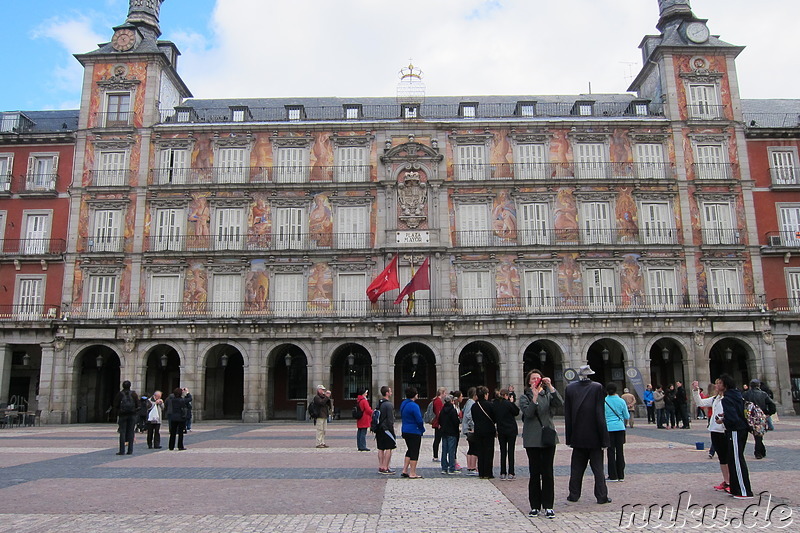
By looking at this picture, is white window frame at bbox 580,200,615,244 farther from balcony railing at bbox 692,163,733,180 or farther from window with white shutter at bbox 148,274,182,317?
window with white shutter at bbox 148,274,182,317

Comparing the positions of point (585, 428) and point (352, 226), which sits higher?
point (352, 226)

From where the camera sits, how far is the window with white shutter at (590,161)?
3650 centimetres

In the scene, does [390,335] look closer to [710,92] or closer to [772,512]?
[710,92]

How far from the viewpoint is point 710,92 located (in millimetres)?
37438

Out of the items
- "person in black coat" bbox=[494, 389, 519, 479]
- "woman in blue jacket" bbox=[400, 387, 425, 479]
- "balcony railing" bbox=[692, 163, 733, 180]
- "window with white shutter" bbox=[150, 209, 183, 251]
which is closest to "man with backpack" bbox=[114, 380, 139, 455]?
"woman in blue jacket" bbox=[400, 387, 425, 479]

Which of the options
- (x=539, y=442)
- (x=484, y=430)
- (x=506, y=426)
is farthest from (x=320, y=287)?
(x=539, y=442)

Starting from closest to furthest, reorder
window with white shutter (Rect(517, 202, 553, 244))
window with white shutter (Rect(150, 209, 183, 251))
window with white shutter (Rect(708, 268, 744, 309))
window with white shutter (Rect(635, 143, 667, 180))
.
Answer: window with white shutter (Rect(708, 268, 744, 309)), window with white shutter (Rect(517, 202, 553, 244)), window with white shutter (Rect(150, 209, 183, 251)), window with white shutter (Rect(635, 143, 667, 180))

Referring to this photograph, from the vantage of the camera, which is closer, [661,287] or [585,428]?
[585,428]

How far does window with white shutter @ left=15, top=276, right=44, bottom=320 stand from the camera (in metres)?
35.4

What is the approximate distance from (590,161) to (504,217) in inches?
227

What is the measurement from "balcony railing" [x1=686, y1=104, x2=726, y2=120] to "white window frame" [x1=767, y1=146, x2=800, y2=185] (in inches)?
132

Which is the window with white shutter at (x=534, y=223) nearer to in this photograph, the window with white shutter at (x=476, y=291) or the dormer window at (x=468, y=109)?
the window with white shutter at (x=476, y=291)

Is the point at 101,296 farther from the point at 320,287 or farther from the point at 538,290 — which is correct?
the point at 538,290

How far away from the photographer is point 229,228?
1430 inches
